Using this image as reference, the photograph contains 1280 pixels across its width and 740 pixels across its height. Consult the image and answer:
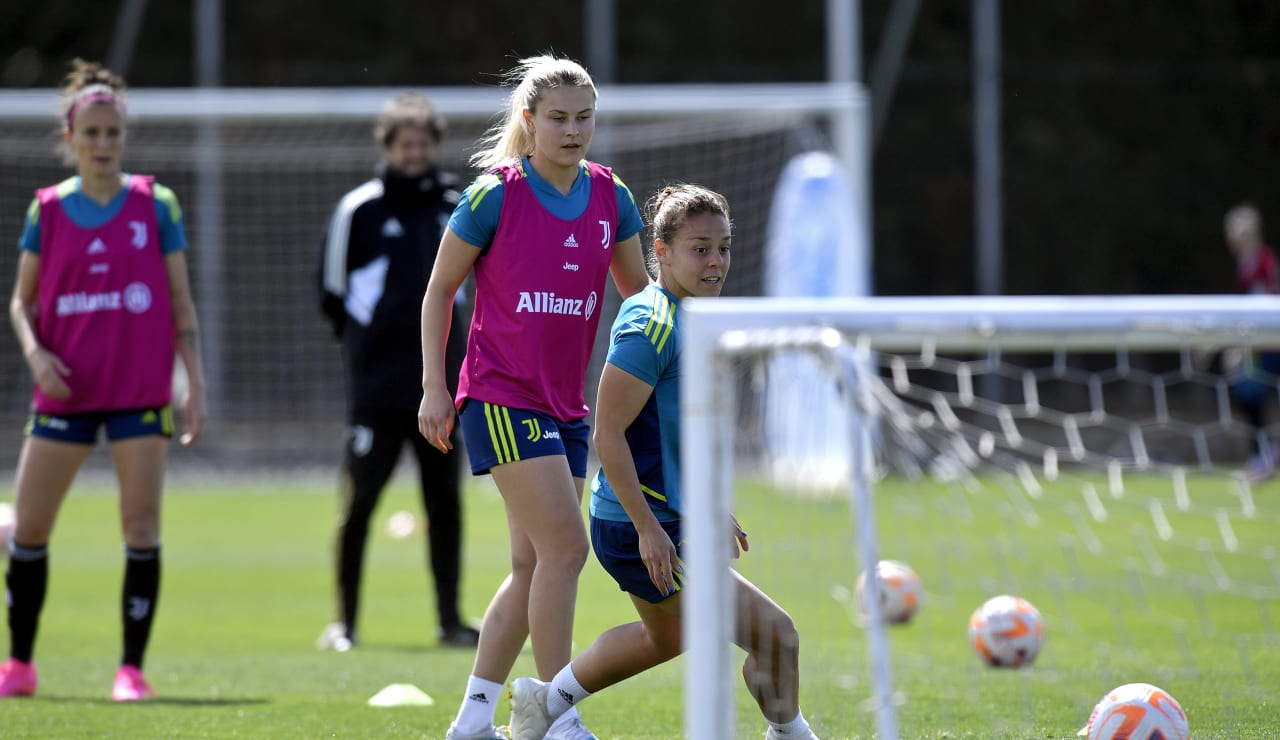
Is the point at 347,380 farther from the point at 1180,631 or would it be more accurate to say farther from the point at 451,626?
the point at 1180,631

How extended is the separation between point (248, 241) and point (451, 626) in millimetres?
9620

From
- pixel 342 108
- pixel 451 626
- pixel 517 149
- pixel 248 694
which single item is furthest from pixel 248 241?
pixel 517 149

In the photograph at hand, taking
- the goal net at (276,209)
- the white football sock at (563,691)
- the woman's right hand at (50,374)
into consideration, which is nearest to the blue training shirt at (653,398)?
the white football sock at (563,691)

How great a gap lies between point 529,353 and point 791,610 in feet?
13.6

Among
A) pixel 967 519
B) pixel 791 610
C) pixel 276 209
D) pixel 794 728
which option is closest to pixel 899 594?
pixel 791 610

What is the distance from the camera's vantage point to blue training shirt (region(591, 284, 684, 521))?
401 cm

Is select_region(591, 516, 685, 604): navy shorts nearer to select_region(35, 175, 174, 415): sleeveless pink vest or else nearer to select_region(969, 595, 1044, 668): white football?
select_region(35, 175, 174, 415): sleeveless pink vest

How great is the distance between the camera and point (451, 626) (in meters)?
7.24

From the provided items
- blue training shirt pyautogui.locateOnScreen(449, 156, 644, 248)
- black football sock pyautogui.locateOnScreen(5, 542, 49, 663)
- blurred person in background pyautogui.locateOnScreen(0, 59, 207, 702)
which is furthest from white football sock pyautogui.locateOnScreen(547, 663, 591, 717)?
black football sock pyautogui.locateOnScreen(5, 542, 49, 663)

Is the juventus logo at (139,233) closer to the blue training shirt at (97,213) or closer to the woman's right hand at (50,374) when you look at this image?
the blue training shirt at (97,213)

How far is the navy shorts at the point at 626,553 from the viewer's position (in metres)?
4.14

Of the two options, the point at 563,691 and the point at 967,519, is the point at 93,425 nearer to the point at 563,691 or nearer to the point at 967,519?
the point at 563,691

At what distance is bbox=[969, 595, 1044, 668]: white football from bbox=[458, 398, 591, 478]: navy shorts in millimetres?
2685

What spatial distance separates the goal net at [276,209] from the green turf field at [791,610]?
174 cm
